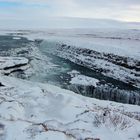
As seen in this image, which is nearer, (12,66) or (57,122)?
(57,122)

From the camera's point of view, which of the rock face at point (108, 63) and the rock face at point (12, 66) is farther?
the rock face at point (108, 63)

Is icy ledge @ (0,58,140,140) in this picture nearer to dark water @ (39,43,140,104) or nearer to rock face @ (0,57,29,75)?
dark water @ (39,43,140,104)

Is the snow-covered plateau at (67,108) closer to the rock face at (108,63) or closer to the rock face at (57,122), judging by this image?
the rock face at (57,122)

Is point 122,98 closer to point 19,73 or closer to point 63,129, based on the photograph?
point 19,73

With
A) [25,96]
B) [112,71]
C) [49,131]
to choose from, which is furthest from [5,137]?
[112,71]

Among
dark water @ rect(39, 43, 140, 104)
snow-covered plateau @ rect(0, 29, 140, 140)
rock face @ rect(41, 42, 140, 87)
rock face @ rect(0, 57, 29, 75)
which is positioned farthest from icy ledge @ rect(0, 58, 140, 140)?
rock face @ rect(41, 42, 140, 87)

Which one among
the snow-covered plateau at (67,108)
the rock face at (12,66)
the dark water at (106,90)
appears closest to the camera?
the snow-covered plateau at (67,108)

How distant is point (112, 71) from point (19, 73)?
8.12m

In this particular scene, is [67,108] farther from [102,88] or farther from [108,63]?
[108,63]

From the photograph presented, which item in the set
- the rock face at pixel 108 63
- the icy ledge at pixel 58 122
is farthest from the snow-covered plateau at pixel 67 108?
the rock face at pixel 108 63

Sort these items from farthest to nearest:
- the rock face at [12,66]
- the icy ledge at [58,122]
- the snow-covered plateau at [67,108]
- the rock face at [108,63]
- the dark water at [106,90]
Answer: the rock face at [108,63] → the rock face at [12,66] → the dark water at [106,90] → the snow-covered plateau at [67,108] → the icy ledge at [58,122]

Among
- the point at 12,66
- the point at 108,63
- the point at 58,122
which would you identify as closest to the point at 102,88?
the point at 12,66

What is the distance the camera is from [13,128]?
27.5 ft

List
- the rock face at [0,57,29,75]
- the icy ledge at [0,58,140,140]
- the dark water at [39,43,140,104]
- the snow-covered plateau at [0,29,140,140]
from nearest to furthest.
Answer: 1. the icy ledge at [0,58,140,140]
2. the snow-covered plateau at [0,29,140,140]
3. the dark water at [39,43,140,104]
4. the rock face at [0,57,29,75]
